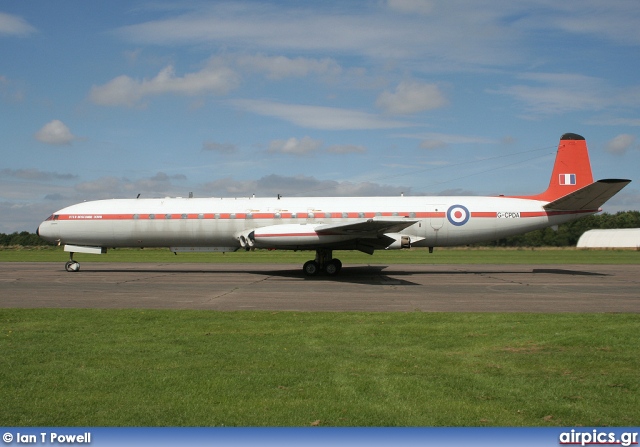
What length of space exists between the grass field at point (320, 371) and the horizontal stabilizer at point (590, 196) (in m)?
12.7

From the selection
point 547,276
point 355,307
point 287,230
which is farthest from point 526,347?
point 547,276

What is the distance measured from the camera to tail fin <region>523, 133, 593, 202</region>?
88.1ft

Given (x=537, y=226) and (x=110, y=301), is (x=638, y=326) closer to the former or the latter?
(x=110, y=301)

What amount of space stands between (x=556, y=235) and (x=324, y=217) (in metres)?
68.6

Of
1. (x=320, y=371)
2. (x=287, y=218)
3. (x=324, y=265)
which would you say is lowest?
(x=320, y=371)

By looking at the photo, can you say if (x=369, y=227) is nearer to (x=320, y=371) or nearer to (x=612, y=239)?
(x=320, y=371)

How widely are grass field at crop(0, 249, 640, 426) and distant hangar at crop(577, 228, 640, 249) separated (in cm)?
6146

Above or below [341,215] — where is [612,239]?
below

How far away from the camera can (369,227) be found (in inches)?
898

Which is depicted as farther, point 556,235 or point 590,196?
point 556,235

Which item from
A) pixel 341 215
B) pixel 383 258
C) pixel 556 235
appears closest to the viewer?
pixel 341 215

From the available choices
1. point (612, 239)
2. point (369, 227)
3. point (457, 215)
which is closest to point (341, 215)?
point (369, 227)

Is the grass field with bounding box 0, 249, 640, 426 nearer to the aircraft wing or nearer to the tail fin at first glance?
the aircraft wing

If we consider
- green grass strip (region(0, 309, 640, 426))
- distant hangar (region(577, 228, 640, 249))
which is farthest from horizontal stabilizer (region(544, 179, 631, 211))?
distant hangar (region(577, 228, 640, 249))
